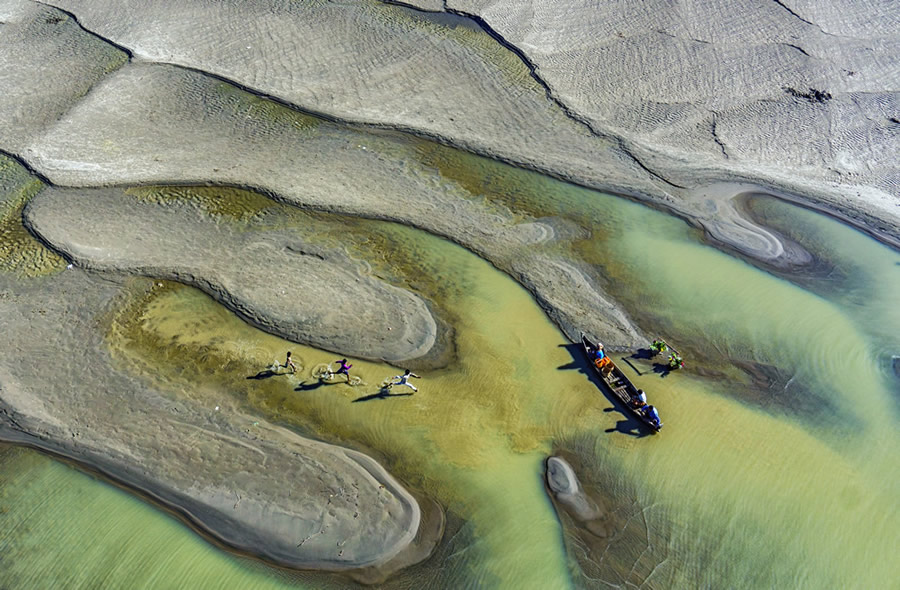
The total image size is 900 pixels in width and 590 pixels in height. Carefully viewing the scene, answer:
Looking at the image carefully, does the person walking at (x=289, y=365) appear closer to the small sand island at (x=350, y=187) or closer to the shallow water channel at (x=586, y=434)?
the shallow water channel at (x=586, y=434)

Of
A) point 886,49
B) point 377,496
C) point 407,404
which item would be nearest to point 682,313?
point 407,404

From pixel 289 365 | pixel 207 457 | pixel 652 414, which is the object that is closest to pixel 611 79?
pixel 652 414

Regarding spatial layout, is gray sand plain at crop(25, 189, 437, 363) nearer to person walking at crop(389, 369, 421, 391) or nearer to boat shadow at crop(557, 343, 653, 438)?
person walking at crop(389, 369, 421, 391)

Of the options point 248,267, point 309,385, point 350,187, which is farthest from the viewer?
point 350,187

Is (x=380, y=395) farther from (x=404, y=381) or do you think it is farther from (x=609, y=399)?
(x=609, y=399)

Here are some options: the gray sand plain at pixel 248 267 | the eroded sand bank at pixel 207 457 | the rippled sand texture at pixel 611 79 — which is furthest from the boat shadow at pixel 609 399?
the rippled sand texture at pixel 611 79

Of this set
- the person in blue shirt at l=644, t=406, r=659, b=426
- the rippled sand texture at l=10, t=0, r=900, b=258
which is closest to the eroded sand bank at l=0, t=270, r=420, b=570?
the person in blue shirt at l=644, t=406, r=659, b=426

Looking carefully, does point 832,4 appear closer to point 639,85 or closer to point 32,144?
point 639,85

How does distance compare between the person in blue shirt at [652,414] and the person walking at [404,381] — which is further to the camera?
the person walking at [404,381]
